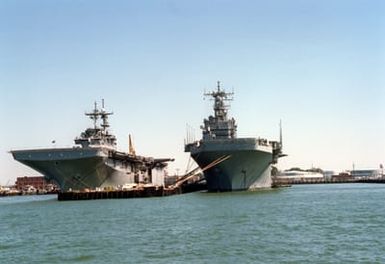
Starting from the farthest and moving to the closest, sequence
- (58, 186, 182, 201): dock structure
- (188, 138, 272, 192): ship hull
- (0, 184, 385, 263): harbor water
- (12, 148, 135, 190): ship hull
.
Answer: (188, 138, 272, 192): ship hull < (58, 186, 182, 201): dock structure < (12, 148, 135, 190): ship hull < (0, 184, 385, 263): harbor water

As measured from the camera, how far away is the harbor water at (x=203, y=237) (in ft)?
→ 72.7

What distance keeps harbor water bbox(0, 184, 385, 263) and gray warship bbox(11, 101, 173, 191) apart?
20.2 m

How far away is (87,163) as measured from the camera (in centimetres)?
6238

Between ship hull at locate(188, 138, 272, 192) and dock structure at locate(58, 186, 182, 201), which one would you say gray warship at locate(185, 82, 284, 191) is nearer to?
ship hull at locate(188, 138, 272, 192)

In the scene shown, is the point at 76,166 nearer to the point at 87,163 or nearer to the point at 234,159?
the point at 87,163

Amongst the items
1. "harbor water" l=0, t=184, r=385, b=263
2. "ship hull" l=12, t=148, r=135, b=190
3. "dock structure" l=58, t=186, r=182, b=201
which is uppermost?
"ship hull" l=12, t=148, r=135, b=190

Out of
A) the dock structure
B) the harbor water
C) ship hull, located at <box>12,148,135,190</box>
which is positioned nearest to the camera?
the harbor water

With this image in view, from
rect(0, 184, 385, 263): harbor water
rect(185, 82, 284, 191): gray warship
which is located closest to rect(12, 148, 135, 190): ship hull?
rect(185, 82, 284, 191): gray warship

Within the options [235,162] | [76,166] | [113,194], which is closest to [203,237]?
[113,194]

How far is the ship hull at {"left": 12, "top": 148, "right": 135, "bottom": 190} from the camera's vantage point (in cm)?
6072

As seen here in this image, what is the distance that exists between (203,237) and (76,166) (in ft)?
124

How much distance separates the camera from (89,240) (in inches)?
1070

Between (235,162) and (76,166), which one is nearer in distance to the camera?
(76,166)

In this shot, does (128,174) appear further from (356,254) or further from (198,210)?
(356,254)
